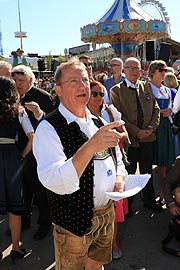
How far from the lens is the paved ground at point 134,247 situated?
9.28ft

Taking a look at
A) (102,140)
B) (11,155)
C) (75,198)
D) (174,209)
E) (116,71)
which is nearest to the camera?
(102,140)

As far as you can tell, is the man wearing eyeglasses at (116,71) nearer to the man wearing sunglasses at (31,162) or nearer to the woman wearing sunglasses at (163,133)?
the woman wearing sunglasses at (163,133)

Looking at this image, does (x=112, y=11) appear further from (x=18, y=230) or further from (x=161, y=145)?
(x=18, y=230)

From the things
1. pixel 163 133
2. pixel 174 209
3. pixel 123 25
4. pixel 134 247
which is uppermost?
pixel 123 25

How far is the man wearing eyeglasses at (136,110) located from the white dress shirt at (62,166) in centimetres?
172

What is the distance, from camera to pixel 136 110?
3637 mm

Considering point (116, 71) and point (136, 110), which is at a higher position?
point (116, 71)

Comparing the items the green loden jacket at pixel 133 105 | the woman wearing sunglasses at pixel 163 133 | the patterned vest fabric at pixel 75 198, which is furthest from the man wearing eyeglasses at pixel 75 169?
the woman wearing sunglasses at pixel 163 133

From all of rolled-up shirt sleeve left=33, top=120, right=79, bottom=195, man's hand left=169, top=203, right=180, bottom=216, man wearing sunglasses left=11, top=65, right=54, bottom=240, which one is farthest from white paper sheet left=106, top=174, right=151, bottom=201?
man wearing sunglasses left=11, top=65, right=54, bottom=240

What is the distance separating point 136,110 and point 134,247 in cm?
153

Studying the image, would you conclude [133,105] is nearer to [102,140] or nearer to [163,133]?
[163,133]

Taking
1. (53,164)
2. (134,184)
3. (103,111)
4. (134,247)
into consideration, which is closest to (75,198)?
(53,164)

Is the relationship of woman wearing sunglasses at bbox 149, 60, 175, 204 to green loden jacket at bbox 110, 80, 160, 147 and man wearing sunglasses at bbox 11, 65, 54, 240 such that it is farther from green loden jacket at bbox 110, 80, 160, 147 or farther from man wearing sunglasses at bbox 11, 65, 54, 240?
man wearing sunglasses at bbox 11, 65, 54, 240

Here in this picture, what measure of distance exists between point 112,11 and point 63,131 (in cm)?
2158
